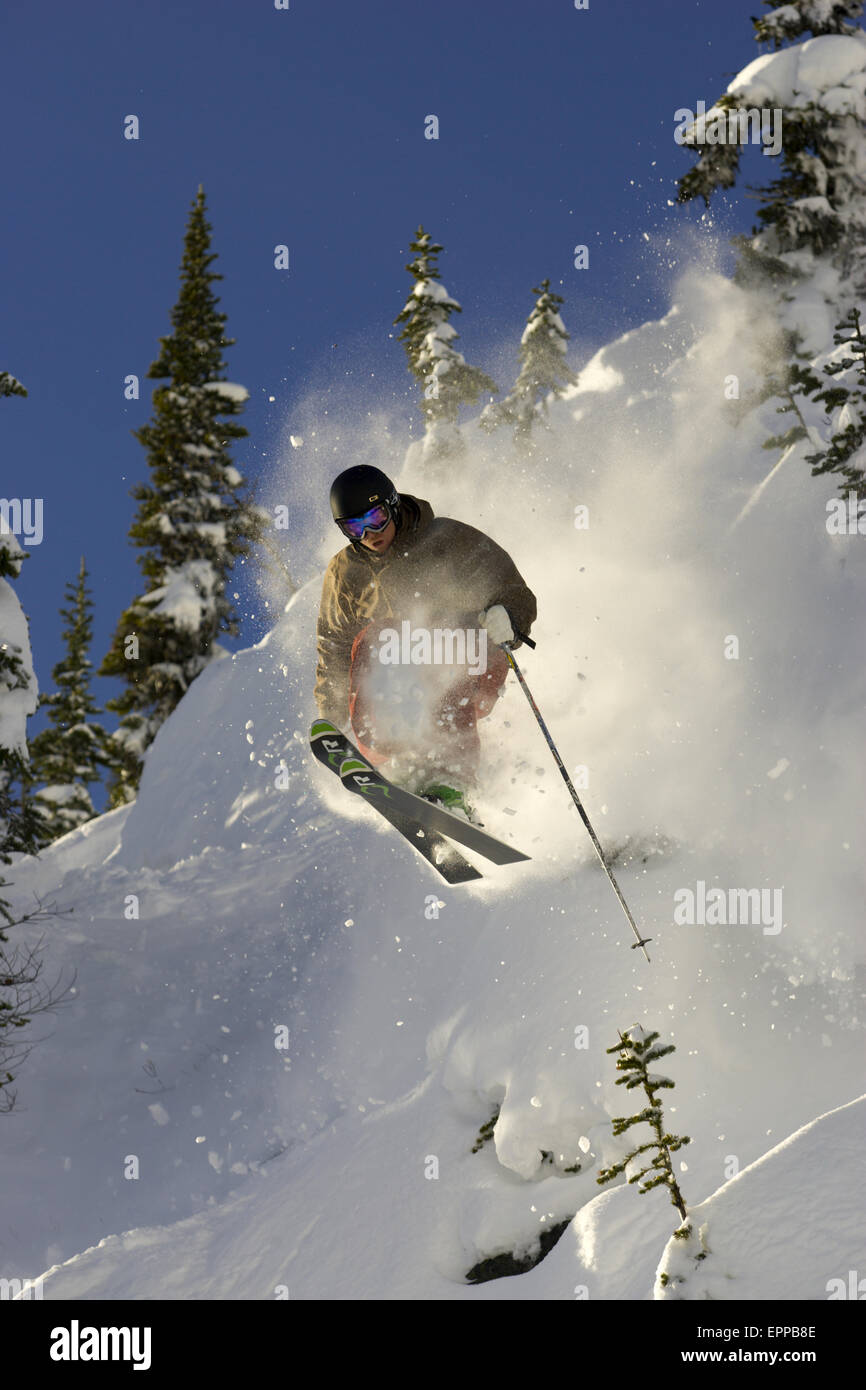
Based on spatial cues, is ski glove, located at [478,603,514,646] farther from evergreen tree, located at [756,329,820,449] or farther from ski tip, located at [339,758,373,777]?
evergreen tree, located at [756,329,820,449]

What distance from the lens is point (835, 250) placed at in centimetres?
1418

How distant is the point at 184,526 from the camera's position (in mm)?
20812

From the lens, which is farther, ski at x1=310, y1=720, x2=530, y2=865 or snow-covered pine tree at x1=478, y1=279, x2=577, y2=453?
snow-covered pine tree at x1=478, y1=279, x2=577, y2=453

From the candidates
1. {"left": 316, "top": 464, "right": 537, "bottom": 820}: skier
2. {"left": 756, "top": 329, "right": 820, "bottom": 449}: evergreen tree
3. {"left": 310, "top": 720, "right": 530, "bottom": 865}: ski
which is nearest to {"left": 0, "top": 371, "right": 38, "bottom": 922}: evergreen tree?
{"left": 316, "top": 464, "right": 537, "bottom": 820}: skier

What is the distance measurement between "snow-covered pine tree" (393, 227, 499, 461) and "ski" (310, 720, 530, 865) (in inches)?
781

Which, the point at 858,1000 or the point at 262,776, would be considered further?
the point at 262,776

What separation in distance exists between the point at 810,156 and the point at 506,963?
12482 mm

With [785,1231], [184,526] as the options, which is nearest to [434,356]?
→ [184,526]

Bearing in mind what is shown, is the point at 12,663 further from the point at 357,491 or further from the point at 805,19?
the point at 805,19

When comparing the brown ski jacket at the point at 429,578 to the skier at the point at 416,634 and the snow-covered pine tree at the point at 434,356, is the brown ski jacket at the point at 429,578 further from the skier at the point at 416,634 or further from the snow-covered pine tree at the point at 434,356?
the snow-covered pine tree at the point at 434,356

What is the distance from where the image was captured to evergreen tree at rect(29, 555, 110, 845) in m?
29.0
